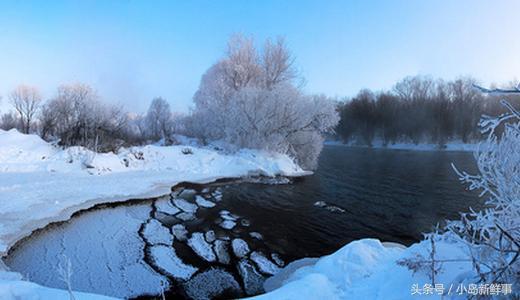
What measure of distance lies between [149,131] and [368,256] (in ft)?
138

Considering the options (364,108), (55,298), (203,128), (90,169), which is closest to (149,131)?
(203,128)

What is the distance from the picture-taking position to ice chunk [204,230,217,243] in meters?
6.79

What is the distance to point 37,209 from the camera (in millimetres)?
7613

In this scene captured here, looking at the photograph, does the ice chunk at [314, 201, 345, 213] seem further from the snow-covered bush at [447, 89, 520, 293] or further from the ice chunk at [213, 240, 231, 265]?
the snow-covered bush at [447, 89, 520, 293]

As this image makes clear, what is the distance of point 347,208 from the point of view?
1012cm

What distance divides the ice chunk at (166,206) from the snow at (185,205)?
0.72 feet

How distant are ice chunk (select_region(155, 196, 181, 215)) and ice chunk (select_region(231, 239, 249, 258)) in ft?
10.5

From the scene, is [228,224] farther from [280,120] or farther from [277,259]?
[280,120]

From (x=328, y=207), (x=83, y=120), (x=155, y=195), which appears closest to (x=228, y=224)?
(x=328, y=207)

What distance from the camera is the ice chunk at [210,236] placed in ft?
22.3

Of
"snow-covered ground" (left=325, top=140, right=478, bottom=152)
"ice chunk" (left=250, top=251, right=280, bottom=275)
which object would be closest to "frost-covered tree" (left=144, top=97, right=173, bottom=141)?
"snow-covered ground" (left=325, top=140, right=478, bottom=152)

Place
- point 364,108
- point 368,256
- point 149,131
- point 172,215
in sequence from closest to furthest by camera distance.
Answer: point 368,256, point 172,215, point 149,131, point 364,108

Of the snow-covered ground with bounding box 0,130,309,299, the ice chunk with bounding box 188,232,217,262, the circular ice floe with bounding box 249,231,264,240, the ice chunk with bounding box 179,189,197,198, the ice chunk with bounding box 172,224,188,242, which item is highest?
the snow-covered ground with bounding box 0,130,309,299

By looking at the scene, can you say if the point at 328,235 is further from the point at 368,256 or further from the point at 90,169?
the point at 90,169
